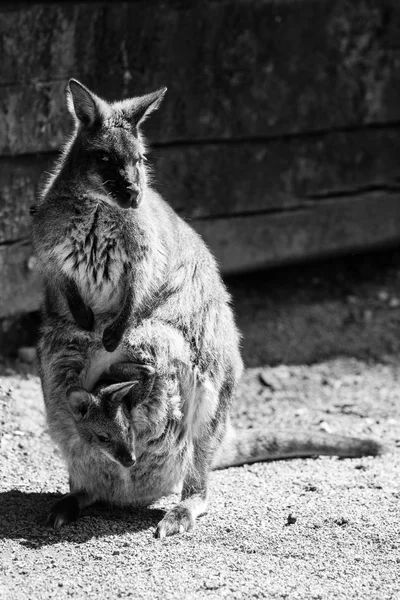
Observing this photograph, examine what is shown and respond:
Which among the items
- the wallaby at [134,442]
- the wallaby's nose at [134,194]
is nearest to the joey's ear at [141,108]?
the wallaby's nose at [134,194]

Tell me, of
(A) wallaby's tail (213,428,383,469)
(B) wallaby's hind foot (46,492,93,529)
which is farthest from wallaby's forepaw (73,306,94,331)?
(A) wallaby's tail (213,428,383,469)

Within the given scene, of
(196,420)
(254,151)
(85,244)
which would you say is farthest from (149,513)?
(254,151)

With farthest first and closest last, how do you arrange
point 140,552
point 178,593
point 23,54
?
point 23,54, point 140,552, point 178,593

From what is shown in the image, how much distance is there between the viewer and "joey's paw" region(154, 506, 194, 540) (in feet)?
14.9

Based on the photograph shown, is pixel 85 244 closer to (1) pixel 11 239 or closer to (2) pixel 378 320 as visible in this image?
(1) pixel 11 239

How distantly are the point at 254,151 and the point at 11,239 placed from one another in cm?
196

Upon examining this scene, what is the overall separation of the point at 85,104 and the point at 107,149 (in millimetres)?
260

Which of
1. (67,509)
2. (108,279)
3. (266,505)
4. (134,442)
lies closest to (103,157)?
(108,279)

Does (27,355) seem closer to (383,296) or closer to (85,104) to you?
(85,104)

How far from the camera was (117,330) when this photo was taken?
15.4 ft

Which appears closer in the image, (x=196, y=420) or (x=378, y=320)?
(x=196, y=420)

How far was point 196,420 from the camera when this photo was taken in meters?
4.89

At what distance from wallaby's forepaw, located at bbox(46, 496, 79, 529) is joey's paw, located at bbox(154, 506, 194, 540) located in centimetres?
40

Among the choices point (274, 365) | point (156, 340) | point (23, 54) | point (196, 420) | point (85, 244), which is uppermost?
point (23, 54)
